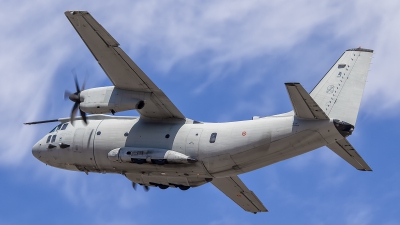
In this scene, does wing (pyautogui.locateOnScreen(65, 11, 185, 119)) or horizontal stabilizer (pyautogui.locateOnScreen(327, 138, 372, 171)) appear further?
horizontal stabilizer (pyautogui.locateOnScreen(327, 138, 372, 171))

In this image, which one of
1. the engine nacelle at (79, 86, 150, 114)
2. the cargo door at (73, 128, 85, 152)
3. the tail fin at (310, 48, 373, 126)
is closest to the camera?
the tail fin at (310, 48, 373, 126)

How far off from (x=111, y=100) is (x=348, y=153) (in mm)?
11053

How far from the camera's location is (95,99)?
4453 cm

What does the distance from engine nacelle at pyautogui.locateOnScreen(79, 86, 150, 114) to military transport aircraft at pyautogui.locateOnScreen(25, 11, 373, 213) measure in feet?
0.15

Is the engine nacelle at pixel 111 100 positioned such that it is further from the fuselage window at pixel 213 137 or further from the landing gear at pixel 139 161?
the fuselage window at pixel 213 137

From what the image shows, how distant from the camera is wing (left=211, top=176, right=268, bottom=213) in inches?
1928

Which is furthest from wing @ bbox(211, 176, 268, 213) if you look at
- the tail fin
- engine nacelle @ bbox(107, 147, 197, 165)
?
the tail fin

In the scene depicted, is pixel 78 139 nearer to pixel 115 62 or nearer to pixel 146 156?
pixel 146 156

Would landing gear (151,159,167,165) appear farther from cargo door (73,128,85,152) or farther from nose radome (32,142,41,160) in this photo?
nose radome (32,142,41,160)

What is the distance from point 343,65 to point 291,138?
4501 millimetres

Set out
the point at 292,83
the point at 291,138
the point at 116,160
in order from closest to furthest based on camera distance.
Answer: the point at 292,83, the point at 291,138, the point at 116,160

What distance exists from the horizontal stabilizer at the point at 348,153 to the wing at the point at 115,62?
7546 mm

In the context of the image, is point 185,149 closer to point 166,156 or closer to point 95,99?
point 166,156

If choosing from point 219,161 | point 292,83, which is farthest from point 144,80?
point 292,83
